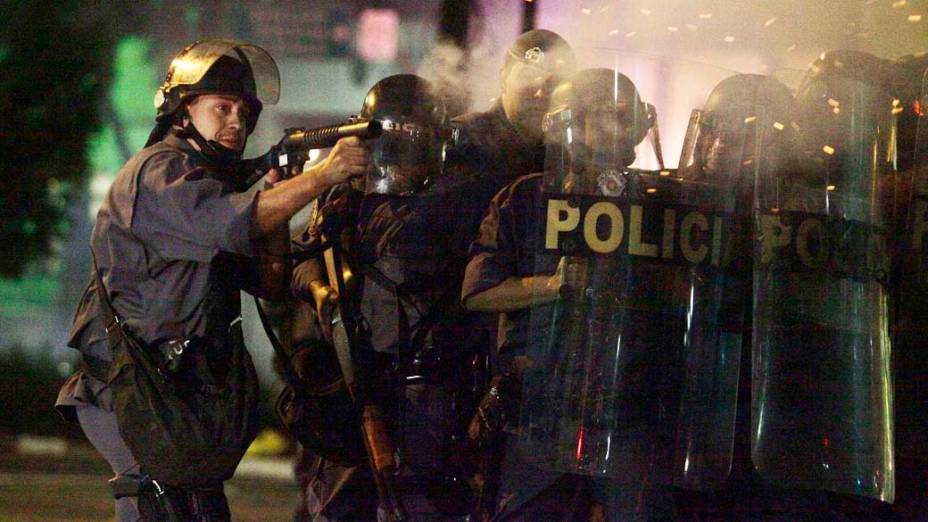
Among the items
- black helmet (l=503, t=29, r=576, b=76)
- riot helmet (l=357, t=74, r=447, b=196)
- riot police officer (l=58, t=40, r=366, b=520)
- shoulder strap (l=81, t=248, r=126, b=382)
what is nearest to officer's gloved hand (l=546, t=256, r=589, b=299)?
riot police officer (l=58, t=40, r=366, b=520)

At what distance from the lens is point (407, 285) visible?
164 inches

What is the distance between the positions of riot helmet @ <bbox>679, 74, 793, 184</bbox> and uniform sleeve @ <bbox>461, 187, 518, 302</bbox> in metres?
0.55

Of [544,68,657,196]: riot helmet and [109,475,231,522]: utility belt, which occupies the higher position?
[544,68,657,196]: riot helmet

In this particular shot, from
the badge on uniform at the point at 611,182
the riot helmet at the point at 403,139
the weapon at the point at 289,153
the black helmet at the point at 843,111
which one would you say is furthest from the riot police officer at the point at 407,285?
the black helmet at the point at 843,111

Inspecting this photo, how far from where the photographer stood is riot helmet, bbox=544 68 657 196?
3363mm

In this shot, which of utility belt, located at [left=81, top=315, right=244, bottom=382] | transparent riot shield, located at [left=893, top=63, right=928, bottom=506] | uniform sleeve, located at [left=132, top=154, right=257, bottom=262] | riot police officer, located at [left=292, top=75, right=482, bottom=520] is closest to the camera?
uniform sleeve, located at [left=132, top=154, right=257, bottom=262]

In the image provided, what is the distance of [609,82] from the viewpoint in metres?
3.47

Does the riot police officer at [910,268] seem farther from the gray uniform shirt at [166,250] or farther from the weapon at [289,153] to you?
the gray uniform shirt at [166,250]

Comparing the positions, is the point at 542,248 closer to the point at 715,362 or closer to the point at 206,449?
the point at 715,362

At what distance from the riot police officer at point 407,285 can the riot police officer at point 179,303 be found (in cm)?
64

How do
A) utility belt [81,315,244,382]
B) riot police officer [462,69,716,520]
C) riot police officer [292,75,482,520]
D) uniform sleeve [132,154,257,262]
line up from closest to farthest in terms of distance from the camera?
uniform sleeve [132,154,257,262], utility belt [81,315,244,382], riot police officer [462,69,716,520], riot police officer [292,75,482,520]

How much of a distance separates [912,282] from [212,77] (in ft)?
6.60

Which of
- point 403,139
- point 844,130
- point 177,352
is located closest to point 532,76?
point 403,139

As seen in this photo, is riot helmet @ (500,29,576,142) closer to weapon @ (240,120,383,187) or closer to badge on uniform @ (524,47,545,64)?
badge on uniform @ (524,47,545,64)
